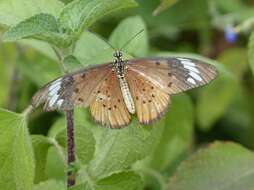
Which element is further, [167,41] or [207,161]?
[167,41]

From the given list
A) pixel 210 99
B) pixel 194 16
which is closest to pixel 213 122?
pixel 210 99

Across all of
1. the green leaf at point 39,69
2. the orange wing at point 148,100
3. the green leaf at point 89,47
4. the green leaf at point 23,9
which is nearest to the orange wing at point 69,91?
the orange wing at point 148,100

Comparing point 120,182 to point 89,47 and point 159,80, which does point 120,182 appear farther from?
point 89,47

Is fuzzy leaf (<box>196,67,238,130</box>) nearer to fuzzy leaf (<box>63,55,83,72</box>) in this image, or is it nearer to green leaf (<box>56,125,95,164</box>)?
green leaf (<box>56,125,95,164</box>)

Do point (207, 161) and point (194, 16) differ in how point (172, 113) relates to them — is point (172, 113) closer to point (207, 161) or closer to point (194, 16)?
point (207, 161)

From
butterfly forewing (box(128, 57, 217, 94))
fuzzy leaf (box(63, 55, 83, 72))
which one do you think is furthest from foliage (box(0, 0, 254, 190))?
butterfly forewing (box(128, 57, 217, 94))

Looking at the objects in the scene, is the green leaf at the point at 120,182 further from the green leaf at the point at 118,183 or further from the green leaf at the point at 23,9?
the green leaf at the point at 23,9
